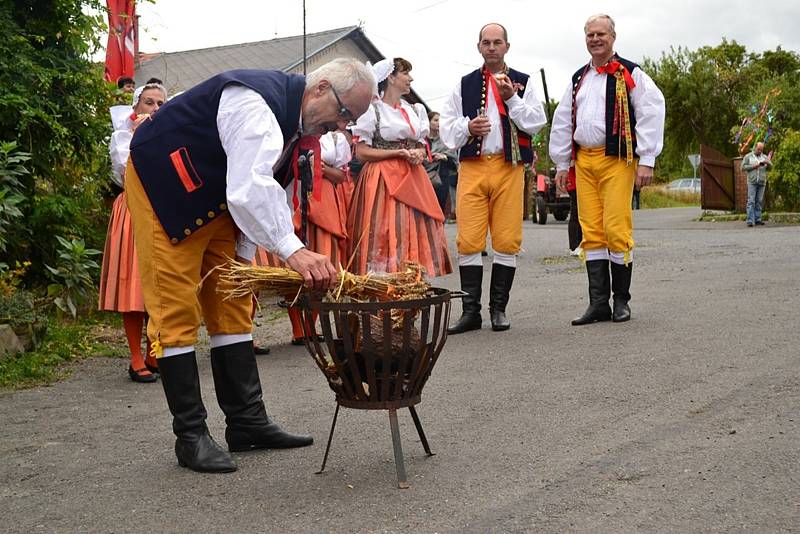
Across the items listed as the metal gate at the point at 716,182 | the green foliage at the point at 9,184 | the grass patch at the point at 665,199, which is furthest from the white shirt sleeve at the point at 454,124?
the grass patch at the point at 665,199

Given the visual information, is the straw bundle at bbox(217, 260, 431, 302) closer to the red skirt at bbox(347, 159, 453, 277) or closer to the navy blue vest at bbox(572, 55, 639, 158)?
the red skirt at bbox(347, 159, 453, 277)

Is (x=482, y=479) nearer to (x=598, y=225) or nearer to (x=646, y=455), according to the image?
(x=646, y=455)

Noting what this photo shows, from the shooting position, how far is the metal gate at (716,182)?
22.9 m

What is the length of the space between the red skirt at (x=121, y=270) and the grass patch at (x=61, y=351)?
66 cm

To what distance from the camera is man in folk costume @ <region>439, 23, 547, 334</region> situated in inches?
287

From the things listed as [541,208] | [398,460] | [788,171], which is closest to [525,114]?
[398,460]

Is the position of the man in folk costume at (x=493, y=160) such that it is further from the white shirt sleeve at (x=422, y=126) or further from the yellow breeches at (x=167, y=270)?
the yellow breeches at (x=167, y=270)

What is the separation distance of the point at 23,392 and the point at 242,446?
2.24 m

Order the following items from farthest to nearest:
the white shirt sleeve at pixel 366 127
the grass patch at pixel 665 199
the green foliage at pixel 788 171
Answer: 1. the grass patch at pixel 665 199
2. the green foliage at pixel 788 171
3. the white shirt sleeve at pixel 366 127

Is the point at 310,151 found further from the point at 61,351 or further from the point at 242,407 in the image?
the point at 61,351

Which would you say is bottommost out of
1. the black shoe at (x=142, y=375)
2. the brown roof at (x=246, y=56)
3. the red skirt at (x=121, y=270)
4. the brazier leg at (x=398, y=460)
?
the black shoe at (x=142, y=375)

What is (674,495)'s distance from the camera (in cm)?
343

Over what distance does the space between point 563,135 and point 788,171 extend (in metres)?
14.8

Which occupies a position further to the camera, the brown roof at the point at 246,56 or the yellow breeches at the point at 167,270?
the brown roof at the point at 246,56
